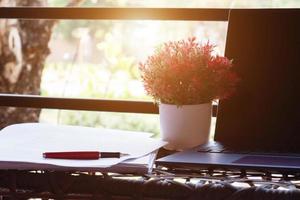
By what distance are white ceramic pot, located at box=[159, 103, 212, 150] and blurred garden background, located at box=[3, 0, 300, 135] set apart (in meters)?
2.38

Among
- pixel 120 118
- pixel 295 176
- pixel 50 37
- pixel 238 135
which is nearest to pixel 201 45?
pixel 238 135

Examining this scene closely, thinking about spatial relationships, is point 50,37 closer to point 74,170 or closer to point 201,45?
point 201,45

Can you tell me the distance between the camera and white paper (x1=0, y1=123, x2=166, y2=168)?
1.07 metres

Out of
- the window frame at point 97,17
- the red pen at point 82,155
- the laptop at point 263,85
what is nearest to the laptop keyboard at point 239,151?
the laptop at point 263,85

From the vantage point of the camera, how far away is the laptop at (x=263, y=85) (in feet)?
4.46

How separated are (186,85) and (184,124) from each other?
9 cm

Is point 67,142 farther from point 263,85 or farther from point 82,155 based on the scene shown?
point 263,85

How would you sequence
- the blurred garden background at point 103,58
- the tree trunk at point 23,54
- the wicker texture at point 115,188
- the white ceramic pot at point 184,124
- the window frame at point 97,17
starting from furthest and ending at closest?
1. the blurred garden background at point 103,58
2. the tree trunk at point 23,54
3. the window frame at point 97,17
4. the white ceramic pot at point 184,124
5. the wicker texture at point 115,188

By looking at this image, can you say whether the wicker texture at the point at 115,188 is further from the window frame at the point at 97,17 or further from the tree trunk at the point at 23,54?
the tree trunk at the point at 23,54

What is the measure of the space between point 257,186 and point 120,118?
3.18 metres

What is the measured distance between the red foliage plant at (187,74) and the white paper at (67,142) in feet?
0.37

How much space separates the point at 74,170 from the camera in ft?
3.35

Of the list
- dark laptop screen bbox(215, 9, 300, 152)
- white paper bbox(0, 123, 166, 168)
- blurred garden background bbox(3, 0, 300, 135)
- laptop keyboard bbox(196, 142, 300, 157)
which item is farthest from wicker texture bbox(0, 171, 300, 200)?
blurred garden background bbox(3, 0, 300, 135)

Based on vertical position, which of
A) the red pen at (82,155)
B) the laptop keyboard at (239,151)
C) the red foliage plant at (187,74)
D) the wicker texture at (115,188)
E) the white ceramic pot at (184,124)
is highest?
the red foliage plant at (187,74)
